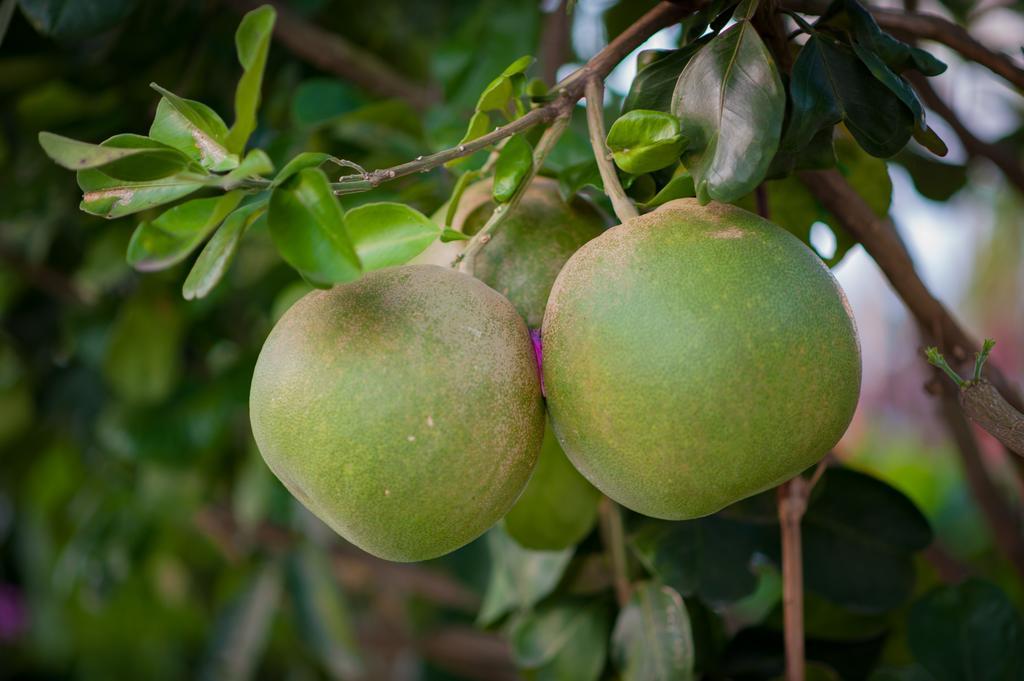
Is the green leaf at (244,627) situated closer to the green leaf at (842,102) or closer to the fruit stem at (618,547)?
the fruit stem at (618,547)

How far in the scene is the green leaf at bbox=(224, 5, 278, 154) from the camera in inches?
16.0

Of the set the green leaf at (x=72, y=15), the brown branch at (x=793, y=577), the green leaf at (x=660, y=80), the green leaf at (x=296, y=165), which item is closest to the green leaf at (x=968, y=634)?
the brown branch at (x=793, y=577)

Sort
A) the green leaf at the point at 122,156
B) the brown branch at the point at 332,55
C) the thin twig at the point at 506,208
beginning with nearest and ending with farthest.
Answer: the green leaf at the point at 122,156 < the thin twig at the point at 506,208 < the brown branch at the point at 332,55

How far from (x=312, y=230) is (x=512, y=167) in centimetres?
13

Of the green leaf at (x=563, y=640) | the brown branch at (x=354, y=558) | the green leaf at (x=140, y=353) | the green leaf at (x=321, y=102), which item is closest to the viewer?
the green leaf at (x=563, y=640)

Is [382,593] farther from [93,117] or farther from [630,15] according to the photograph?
[630,15]

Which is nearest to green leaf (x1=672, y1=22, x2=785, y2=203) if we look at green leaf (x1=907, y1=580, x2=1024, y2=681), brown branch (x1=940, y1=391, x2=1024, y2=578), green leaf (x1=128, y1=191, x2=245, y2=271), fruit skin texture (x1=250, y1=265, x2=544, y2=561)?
fruit skin texture (x1=250, y1=265, x2=544, y2=561)

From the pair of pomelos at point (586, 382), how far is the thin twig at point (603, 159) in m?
0.02

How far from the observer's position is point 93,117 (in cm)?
A: 104

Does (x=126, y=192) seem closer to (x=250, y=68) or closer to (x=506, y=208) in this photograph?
(x=250, y=68)

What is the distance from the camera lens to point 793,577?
62cm

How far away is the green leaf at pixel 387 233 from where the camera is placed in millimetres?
459

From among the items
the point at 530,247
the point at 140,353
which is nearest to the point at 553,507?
the point at 530,247

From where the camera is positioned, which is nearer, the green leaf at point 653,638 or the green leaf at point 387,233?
the green leaf at point 387,233
